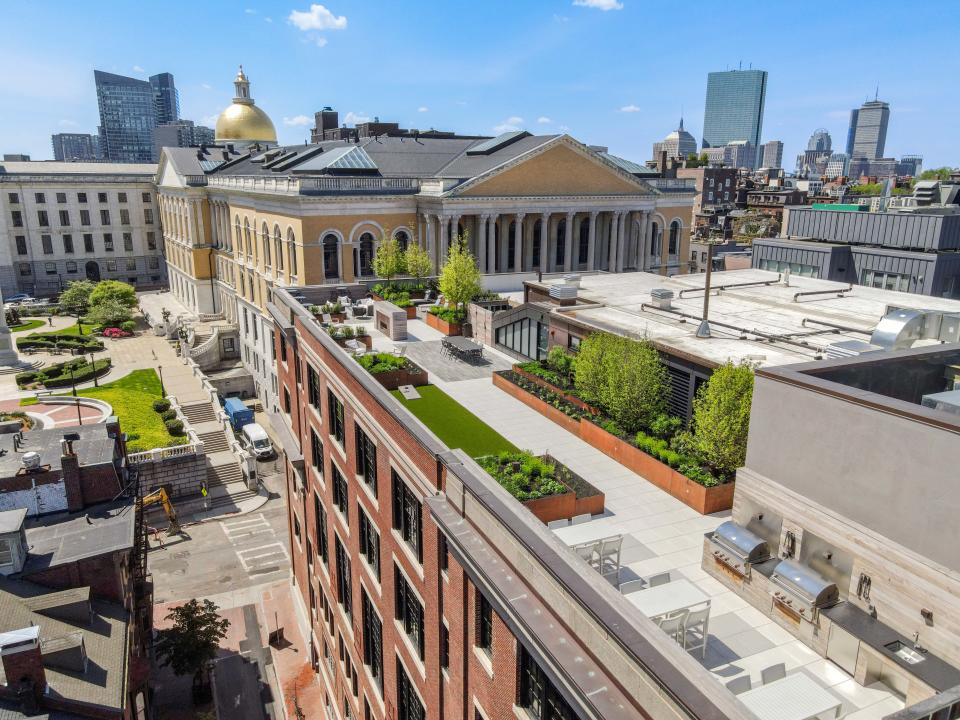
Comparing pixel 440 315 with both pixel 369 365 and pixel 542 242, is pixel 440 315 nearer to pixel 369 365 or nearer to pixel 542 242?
pixel 369 365

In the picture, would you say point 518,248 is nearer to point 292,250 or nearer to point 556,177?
point 556,177

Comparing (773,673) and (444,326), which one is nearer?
(773,673)

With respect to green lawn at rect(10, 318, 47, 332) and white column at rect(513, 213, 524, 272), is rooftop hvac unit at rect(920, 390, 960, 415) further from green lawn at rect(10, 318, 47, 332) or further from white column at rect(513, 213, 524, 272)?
green lawn at rect(10, 318, 47, 332)

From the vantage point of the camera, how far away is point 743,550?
524 inches

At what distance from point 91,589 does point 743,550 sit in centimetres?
2395

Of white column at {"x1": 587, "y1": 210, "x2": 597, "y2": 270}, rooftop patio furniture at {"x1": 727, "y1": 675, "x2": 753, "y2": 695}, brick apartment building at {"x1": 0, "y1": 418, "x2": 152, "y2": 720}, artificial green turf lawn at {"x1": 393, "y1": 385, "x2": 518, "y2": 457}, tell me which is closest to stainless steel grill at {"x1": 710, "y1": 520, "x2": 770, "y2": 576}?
rooftop patio furniture at {"x1": 727, "y1": 675, "x2": 753, "y2": 695}

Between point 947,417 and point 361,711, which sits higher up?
point 947,417

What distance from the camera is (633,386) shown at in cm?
1992

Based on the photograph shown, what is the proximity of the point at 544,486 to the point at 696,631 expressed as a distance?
5.47 metres

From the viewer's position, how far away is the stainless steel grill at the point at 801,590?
11867mm

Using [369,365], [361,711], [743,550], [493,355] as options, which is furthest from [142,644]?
[743,550]

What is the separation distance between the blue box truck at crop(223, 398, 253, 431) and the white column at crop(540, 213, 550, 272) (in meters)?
30.9

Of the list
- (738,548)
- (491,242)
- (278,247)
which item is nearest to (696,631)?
(738,548)

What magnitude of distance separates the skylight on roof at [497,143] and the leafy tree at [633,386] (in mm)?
51360
